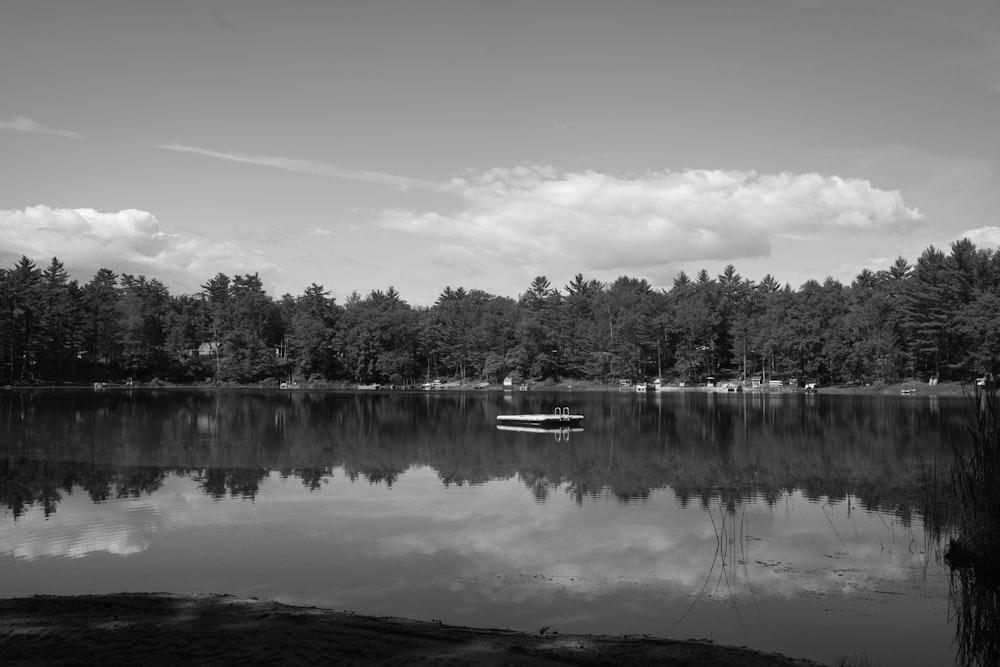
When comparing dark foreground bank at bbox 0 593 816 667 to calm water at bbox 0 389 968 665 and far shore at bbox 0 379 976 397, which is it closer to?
calm water at bbox 0 389 968 665

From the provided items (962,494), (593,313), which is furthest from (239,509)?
(593,313)

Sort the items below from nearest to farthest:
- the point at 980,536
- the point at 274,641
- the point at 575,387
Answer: the point at 274,641 → the point at 980,536 → the point at 575,387

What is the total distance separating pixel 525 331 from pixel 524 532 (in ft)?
335

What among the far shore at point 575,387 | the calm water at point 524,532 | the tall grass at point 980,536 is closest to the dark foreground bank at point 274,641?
the calm water at point 524,532

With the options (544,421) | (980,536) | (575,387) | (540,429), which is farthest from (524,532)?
(575,387)

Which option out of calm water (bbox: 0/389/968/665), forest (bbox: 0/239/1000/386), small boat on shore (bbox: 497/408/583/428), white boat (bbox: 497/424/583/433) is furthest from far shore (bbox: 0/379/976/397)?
calm water (bbox: 0/389/968/665)

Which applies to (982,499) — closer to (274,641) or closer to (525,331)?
(274,641)

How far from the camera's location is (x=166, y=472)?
2338 cm

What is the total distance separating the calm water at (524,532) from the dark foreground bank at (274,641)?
1.28 m

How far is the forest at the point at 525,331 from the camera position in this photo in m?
87.9

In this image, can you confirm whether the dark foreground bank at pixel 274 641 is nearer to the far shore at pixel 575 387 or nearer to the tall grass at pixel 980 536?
the tall grass at pixel 980 536

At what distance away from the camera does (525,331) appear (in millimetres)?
117500

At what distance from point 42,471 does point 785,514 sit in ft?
71.1

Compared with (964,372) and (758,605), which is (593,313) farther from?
(758,605)
